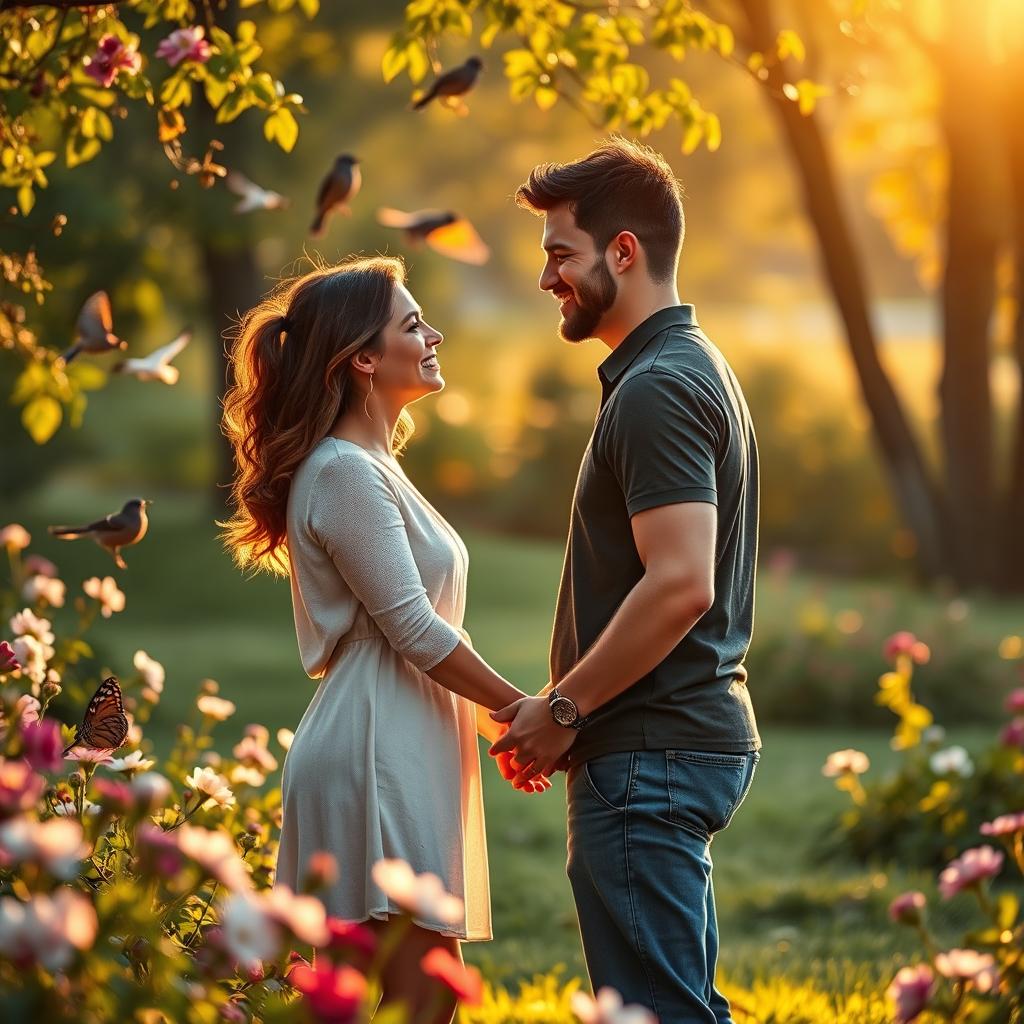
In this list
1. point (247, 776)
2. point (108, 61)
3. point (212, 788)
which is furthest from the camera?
point (247, 776)

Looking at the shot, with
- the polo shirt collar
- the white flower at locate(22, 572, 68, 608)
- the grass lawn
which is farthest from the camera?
the grass lawn

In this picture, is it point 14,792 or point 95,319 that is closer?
point 14,792

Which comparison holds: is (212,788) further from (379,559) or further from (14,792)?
(14,792)

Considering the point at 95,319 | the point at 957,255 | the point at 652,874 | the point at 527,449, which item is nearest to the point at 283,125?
the point at 95,319

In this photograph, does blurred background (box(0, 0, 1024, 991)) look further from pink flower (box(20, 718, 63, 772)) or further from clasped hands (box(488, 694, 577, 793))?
pink flower (box(20, 718, 63, 772))

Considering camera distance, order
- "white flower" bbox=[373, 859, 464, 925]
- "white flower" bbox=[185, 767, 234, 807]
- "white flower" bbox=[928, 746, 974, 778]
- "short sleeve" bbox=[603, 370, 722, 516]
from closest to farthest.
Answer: "white flower" bbox=[373, 859, 464, 925] → "short sleeve" bbox=[603, 370, 722, 516] → "white flower" bbox=[185, 767, 234, 807] → "white flower" bbox=[928, 746, 974, 778]

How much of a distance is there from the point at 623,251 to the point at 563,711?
0.84m

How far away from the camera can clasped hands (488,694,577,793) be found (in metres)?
2.78

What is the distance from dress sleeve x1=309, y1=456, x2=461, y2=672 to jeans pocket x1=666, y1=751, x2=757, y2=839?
19.0 inches

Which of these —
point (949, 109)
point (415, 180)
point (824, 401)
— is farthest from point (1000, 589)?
point (415, 180)

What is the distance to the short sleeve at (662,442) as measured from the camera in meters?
2.62

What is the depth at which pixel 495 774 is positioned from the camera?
870 cm

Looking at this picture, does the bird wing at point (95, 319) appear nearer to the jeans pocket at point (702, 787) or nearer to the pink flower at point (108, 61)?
the pink flower at point (108, 61)

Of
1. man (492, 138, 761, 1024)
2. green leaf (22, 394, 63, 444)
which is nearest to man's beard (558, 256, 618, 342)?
man (492, 138, 761, 1024)
